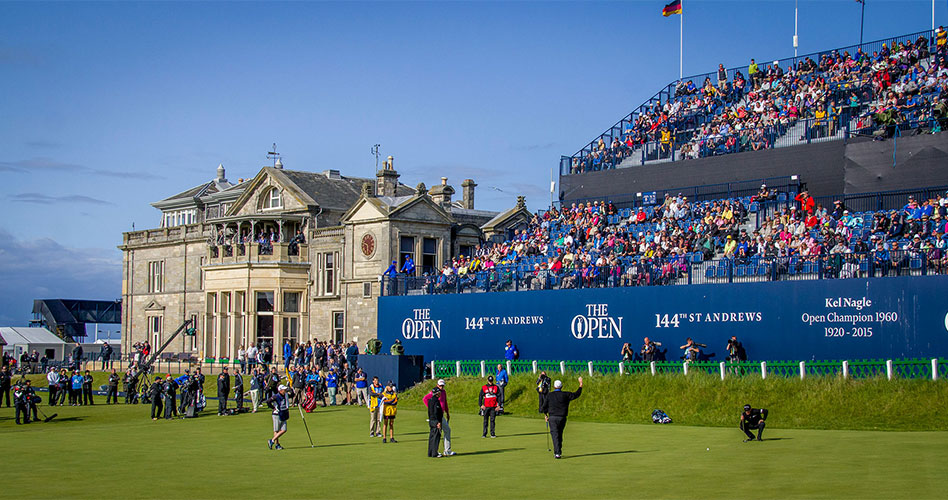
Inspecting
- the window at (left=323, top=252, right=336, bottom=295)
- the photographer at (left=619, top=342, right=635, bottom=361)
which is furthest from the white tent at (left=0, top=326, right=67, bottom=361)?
the photographer at (left=619, top=342, right=635, bottom=361)

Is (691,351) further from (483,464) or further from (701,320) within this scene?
(483,464)

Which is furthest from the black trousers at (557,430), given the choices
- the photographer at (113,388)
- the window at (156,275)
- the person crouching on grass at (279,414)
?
the window at (156,275)

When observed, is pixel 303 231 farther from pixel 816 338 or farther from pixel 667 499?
pixel 667 499

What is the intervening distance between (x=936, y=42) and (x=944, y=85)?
3269 mm

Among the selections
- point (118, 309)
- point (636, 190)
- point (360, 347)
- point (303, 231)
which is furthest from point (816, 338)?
point (118, 309)

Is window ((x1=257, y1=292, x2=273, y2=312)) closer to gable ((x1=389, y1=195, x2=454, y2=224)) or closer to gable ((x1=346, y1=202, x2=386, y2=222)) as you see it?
gable ((x1=346, y1=202, x2=386, y2=222))

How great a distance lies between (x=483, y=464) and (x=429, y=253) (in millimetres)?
30768

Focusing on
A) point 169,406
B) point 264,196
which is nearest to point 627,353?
point 169,406

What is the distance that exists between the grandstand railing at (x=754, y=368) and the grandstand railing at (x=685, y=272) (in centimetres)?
269

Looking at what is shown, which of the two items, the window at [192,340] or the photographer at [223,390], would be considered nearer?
the photographer at [223,390]

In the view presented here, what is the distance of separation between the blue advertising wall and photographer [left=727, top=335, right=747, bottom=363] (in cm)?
81

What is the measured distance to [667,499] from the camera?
15969 mm

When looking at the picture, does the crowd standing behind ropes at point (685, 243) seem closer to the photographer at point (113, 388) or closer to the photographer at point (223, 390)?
the photographer at point (223, 390)

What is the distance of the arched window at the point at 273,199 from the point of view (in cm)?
5738
